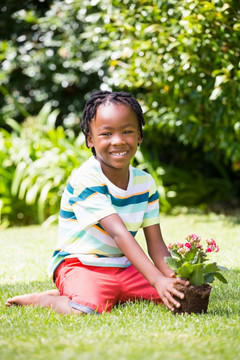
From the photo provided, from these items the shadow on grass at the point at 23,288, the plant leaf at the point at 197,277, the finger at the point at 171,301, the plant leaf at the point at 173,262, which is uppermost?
the plant leaf at the point at 173,262

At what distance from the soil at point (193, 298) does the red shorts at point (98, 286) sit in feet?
1.24

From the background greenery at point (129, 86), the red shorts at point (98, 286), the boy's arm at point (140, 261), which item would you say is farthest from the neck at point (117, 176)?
the background greenery at point (129, 86)

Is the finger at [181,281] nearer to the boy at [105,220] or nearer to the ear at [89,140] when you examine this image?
the boy at [105,220]

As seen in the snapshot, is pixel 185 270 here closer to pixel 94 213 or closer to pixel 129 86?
pixel 94 213

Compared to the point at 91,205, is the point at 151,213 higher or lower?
lower

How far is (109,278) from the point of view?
2.83 meters

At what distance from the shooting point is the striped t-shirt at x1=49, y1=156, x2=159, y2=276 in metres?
2.82

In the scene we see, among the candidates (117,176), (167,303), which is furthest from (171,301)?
(117,176)

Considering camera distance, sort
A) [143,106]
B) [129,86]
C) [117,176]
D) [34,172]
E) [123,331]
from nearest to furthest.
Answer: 1. [123,331]
2. [117,176]
3. [129,86]
4. [143,106]
5. [34,172]

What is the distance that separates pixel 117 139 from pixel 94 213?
1.26 feet

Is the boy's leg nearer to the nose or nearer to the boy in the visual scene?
the boy

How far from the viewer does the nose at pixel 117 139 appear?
9.11 feet

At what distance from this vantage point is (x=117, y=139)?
9.13 ft

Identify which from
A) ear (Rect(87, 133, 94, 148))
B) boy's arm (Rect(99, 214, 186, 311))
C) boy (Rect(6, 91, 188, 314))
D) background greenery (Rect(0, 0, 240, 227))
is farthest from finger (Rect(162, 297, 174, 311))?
background greenery (Rect(0, 0, 240, 227))
